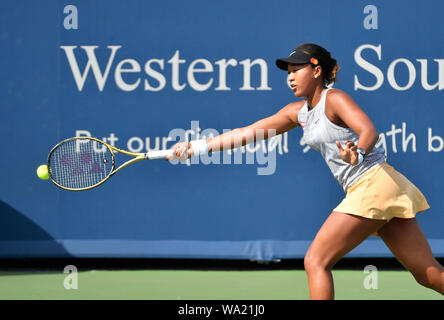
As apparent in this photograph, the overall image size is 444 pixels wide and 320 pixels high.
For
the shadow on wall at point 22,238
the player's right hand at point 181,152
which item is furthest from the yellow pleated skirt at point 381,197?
the shadow on wall at point 22,238

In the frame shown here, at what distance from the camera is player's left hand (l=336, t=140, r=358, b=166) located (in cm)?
317

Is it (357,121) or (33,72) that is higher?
(33,72)

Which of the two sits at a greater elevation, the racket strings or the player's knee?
the racket strings

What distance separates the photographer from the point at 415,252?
3414 millimetres

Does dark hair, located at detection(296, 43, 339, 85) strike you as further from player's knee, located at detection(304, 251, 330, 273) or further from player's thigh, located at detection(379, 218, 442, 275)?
player's knee, located at detection(304, 251, 330, 273)

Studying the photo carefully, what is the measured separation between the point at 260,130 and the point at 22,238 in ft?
8.54

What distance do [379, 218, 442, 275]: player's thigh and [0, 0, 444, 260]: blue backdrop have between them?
2.07 metres

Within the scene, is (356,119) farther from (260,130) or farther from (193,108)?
(193,108)

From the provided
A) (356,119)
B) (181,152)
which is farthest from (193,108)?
(356,119)

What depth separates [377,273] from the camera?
18.5ft

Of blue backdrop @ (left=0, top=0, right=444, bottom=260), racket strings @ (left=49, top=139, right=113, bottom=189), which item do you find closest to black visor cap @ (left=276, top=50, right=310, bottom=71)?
racket strings @ (left=49, top=139, right=113, bottom=189)

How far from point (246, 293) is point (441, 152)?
71.7 inches
